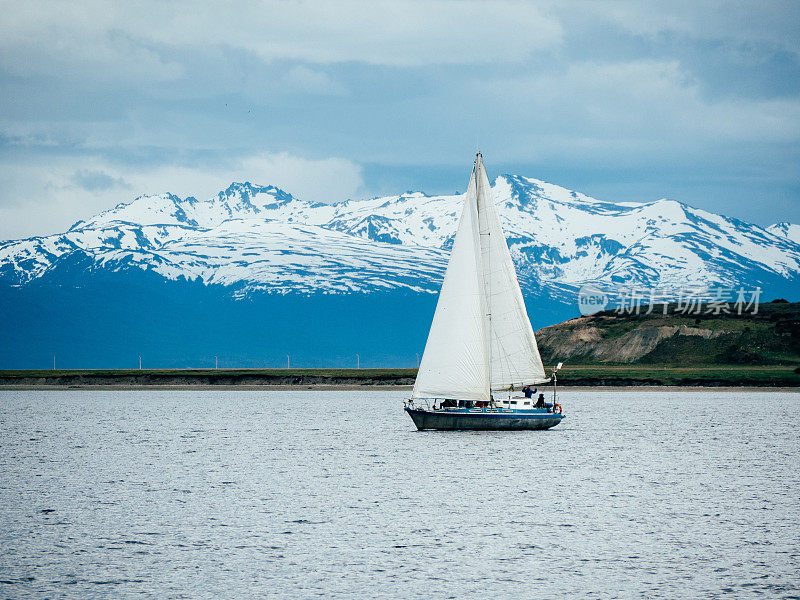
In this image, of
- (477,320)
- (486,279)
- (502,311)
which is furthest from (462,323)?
(486,279)

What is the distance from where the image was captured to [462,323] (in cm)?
7769

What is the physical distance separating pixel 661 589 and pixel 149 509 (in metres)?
26.2

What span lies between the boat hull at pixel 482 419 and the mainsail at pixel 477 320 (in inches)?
147

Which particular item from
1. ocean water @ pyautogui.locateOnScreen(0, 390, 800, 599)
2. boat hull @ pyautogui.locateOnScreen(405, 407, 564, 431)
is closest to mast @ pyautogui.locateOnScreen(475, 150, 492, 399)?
boat hull @ pyautogui.locateOnScreen(405, 407, 564, 431)

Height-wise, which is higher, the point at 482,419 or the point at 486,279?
the point at 486,279

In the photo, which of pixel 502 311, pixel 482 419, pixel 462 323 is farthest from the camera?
pixel 482 419

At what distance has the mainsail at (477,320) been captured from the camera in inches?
3063

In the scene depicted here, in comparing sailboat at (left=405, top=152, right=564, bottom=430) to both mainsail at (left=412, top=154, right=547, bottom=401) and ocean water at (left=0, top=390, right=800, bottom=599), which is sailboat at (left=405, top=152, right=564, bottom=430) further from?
Result: ocean water at (left=0, top=390, right=800, bottom=599)

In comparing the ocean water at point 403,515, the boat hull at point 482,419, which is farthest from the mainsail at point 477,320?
the ocean water at point 403,515

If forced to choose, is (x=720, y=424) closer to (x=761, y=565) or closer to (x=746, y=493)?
(x=746, y=493)

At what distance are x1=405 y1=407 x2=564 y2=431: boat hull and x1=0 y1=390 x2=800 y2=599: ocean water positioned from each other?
5.89ft

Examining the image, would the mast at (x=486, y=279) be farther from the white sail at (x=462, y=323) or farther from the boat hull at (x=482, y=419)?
the boat hull at (x=482, y=419)

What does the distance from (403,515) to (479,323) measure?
31.4m

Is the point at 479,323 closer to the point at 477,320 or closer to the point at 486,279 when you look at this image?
the point at 477,320
